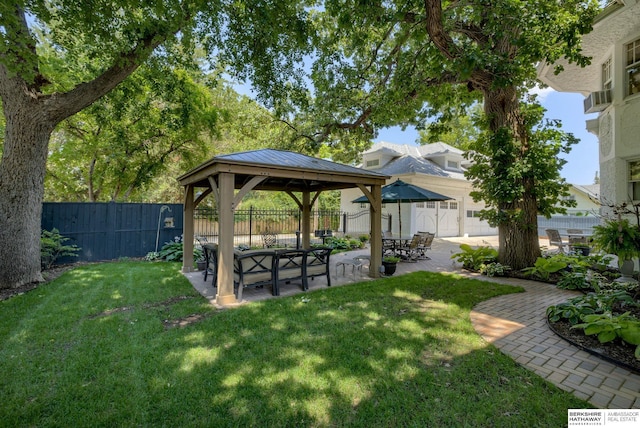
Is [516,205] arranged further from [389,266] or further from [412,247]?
[389,266]

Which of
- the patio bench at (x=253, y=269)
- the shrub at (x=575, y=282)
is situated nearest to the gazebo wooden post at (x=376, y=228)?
the patio bench at (x=253, y=269)

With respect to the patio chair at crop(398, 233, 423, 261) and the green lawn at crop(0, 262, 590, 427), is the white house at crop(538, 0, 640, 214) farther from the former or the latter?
the green lawn at crop(0, 262, 590, 427)

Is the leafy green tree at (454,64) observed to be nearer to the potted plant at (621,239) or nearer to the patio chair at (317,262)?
the potted plant at (621,239)

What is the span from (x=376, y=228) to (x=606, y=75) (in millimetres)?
8078

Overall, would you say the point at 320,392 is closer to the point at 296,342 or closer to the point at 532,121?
the point at 296,342

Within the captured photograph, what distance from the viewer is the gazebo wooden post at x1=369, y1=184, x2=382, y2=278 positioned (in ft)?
24.1

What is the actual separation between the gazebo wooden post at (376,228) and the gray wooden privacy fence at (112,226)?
24.9 ft

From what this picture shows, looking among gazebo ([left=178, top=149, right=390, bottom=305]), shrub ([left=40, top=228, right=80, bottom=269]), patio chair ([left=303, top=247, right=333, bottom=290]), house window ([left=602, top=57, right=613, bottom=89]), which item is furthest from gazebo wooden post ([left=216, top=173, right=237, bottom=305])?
house window ([left=602, top=57, right=613, bottom=89])

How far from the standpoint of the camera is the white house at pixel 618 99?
6840 mm

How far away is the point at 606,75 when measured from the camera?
8133mm

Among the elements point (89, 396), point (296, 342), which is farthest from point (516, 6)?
point (89, 396)

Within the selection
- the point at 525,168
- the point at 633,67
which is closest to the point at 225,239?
the point at 525,168

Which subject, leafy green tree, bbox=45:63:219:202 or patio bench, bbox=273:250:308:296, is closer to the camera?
patio bench, bbox=273:250:308:296

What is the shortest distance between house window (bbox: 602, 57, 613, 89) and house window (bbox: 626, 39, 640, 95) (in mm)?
636
